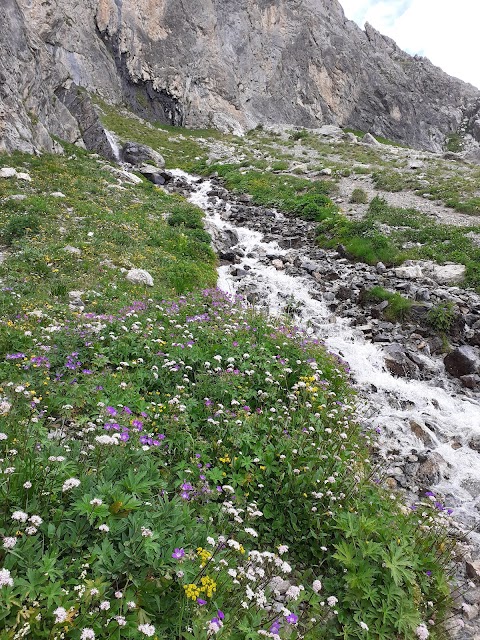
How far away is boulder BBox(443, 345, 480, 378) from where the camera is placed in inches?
435

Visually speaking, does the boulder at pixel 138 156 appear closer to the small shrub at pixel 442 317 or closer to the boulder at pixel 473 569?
the small shrub at pixel 442 317

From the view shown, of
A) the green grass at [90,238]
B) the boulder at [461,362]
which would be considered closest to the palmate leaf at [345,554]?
the green grass at [90,238]

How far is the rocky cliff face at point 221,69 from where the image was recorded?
2925 cm

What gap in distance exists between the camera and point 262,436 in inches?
233

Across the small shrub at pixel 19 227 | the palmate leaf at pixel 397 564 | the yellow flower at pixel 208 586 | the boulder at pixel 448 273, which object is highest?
the boulder at pixel 448 273

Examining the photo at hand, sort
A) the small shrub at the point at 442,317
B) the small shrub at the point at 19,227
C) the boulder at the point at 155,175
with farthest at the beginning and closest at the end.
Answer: the boulder at the point at 155,175 → the small shrub at the point at 19,227 → the small shrub at the point at 442,317

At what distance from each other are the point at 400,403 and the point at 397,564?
5.99 m

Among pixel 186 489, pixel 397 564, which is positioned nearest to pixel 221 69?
pixel 186 489

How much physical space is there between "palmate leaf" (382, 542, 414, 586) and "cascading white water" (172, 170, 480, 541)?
113 inches

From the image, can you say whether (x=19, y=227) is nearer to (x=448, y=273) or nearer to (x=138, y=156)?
(x=448, y=273)

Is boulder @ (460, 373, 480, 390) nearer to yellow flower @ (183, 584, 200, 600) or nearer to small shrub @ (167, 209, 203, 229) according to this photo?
yellow flower @ (183, 584, 200, 600)

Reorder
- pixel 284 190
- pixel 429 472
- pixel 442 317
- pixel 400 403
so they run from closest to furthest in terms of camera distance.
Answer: pixel 429 472 → pixel 400 403 → pixel 442 317 → pixel 284 190

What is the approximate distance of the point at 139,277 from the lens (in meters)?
11.8

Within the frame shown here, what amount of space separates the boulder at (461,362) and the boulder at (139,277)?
29.3ft
